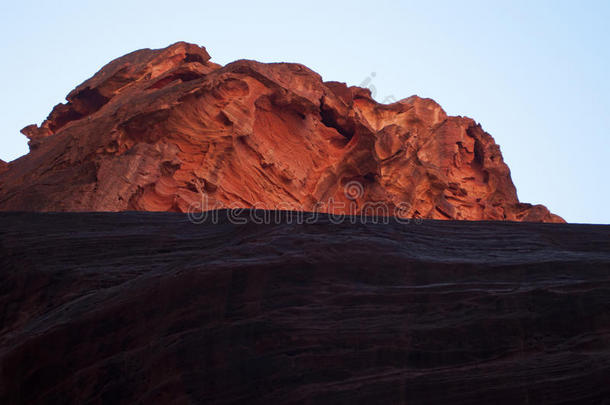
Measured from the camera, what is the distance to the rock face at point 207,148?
51.0ft

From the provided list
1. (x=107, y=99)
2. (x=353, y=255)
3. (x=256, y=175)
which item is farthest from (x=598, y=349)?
(x=107, y=99)

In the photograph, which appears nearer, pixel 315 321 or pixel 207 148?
pixel 315 321

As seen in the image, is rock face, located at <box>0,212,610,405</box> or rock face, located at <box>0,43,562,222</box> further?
rock face, located at <box>0,43,562,222</box>

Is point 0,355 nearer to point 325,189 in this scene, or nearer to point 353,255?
point 353,255

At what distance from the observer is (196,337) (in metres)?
4.86

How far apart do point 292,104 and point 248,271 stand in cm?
1585

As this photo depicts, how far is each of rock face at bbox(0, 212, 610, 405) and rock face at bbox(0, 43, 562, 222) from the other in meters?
8.35

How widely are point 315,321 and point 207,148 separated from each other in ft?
47.0

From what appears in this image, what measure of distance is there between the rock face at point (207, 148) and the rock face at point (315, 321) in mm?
8348

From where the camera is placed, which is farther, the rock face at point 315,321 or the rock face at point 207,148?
the rock face at point 207,148

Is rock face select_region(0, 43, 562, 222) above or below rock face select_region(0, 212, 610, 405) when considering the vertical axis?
above

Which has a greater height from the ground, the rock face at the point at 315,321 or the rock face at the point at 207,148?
the rock face at the point at 207,148

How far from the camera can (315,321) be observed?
5.02 meters

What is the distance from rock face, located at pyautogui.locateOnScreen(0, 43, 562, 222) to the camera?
15.5 meters
